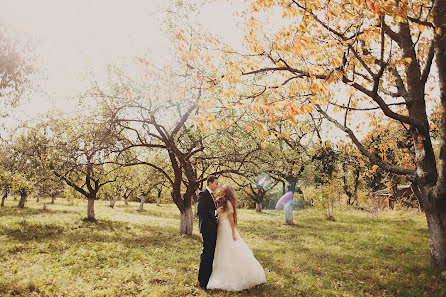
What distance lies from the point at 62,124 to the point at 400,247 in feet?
65.9

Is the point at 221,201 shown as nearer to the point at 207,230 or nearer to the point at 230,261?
the point at 207,230

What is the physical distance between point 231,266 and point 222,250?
51cm

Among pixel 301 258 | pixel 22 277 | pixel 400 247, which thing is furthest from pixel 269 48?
pixel 400 247

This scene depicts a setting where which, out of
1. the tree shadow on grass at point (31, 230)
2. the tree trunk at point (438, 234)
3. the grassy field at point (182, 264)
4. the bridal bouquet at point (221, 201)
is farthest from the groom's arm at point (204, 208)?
the tree shadow on grass at point (31, 230)

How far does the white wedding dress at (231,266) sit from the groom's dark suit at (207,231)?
0.15m

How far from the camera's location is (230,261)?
7.82 meters

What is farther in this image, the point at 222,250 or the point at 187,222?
the point at 187,222

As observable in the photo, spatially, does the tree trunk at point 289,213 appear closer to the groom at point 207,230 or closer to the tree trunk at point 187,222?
the tree trunk at point 187,222

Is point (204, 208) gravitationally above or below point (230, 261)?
above

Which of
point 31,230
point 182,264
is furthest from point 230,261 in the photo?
point 31,230

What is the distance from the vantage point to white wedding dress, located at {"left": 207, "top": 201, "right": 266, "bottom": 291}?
7727 mm

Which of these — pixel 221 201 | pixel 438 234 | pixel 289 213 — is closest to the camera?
pixel 221 201

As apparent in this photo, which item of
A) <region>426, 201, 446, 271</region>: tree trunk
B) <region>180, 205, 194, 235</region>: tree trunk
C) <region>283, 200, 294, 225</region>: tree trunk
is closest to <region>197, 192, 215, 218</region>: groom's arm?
<region>426, 201, 446, 271</region>: tree trunk

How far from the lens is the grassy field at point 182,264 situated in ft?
26.4
